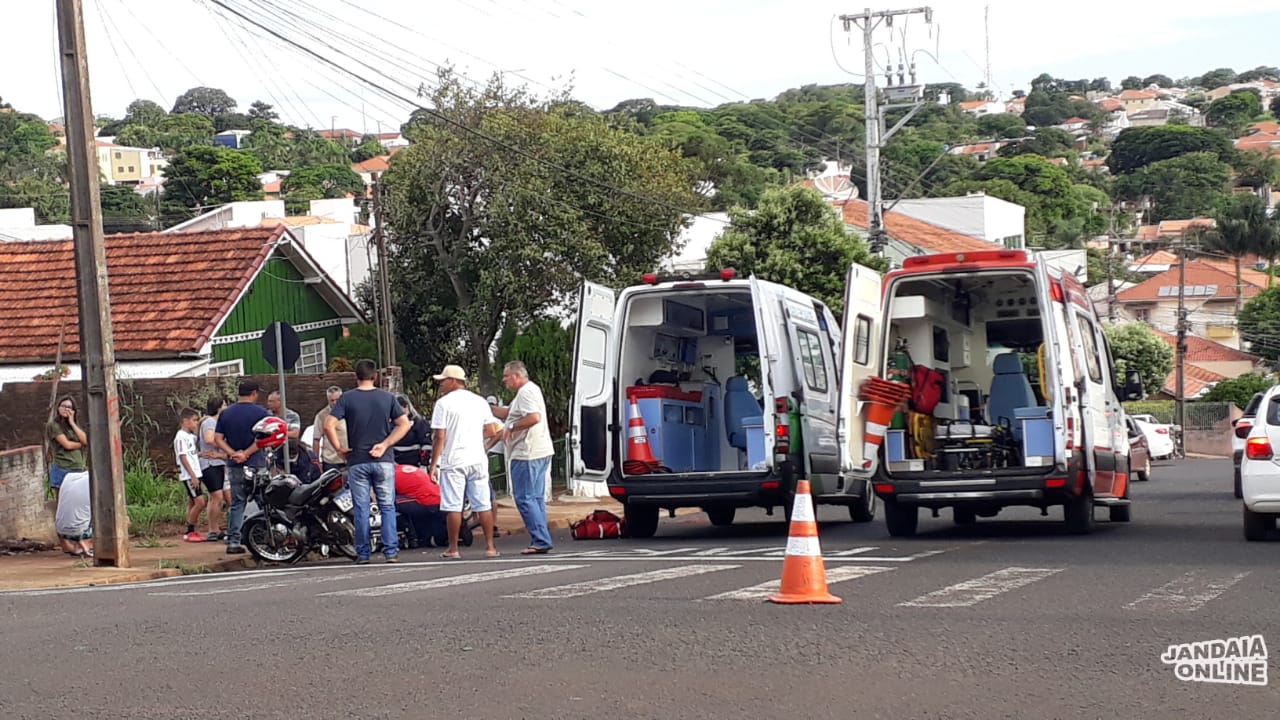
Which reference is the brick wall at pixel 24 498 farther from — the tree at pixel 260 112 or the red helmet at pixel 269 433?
the tree at pixel 260 112

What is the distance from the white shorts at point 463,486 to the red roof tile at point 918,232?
39115 mm

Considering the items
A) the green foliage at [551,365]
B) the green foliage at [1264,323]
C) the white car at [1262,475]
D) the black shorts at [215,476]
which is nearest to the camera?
the white car at [1262,475]

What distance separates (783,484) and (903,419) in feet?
4.29

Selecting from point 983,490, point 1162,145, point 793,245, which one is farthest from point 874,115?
point 1162,145

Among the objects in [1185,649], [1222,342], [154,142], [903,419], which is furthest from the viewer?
[154,142]

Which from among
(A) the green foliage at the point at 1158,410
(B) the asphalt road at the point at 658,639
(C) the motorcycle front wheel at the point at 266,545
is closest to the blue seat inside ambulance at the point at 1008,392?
(B) the asphalt road at the point at 658,639

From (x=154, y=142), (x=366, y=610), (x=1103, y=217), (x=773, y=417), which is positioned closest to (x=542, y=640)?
(x=366, y=610)

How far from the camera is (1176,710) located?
6.56 meters

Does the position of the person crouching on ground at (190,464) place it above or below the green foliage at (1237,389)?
above

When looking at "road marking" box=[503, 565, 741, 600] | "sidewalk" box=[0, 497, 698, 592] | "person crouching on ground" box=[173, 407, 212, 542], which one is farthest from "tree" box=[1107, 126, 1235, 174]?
"road marking" box=[503, 565, 741, 600]

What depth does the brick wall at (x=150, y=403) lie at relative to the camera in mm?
22703

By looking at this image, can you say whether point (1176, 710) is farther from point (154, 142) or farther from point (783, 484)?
point (154, 142)

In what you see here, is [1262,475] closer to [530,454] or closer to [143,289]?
[530,454]

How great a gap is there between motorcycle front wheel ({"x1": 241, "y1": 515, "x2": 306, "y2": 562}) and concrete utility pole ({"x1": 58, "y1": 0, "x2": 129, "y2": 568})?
1.10 m
